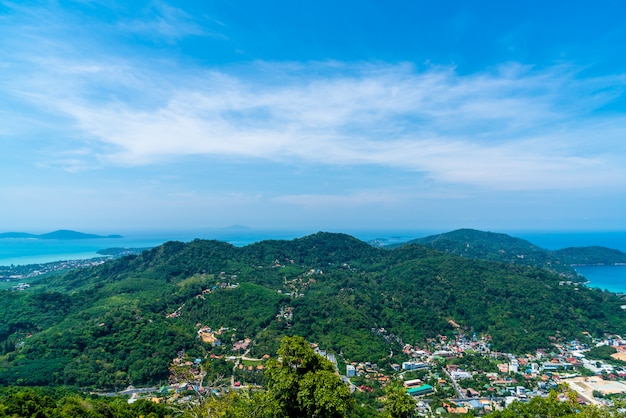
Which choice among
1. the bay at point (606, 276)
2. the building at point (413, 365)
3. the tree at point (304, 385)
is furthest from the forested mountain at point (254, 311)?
the bay at point (606, 276)

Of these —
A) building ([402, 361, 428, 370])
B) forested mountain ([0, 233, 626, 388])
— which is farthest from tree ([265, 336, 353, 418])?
building ([402, 361, 428, 370])

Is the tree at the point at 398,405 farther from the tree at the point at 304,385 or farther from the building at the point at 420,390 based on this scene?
the building at the point at 420,390

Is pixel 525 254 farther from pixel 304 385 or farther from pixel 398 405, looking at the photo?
pixel 304 385

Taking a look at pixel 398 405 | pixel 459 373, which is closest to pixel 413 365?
pixel 459 373

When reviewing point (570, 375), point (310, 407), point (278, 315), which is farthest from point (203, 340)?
point (570, 375)

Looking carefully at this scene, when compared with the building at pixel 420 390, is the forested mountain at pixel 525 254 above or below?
above

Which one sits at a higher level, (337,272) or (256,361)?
(337,272)

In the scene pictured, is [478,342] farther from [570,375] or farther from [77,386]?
[77,386]
